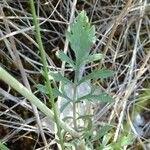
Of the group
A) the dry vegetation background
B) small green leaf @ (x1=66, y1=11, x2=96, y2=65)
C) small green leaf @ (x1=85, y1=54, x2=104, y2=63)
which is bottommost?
the dry vegetation background

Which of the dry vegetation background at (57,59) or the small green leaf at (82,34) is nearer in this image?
the small green leaf at (82,34)

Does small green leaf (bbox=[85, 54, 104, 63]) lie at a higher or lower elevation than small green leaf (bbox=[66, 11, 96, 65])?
lower

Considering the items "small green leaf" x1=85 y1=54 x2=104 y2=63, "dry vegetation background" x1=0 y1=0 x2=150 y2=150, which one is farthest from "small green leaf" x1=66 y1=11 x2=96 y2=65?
"dry vegetation background" x1=0 y1=0 x2=150 y2=150

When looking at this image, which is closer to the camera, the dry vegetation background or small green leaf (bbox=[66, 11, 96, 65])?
small green leaf (bbox=[66, 11, 96, 65])

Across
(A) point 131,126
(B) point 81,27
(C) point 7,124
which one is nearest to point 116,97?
(A) point 131,126

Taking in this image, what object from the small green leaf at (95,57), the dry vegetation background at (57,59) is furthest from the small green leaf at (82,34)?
the dry vegetation background at (57,59)

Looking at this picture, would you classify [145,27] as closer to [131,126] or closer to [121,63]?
[121,63]

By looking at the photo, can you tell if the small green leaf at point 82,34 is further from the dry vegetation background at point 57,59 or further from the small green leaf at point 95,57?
the dry vegetation background at point 57,59

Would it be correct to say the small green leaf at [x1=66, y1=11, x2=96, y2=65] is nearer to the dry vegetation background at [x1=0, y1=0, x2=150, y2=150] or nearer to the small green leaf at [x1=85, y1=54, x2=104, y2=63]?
the small green leaf at [x1=85, y1=54, x2=104, y2=63]
